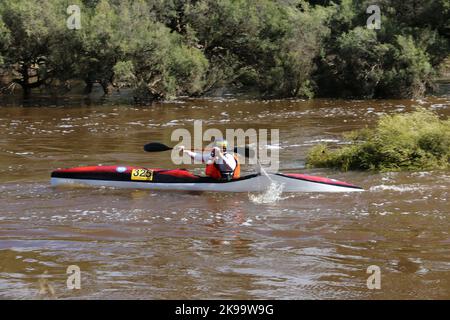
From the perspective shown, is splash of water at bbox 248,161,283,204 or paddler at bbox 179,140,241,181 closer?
splash of water at bbox 248,161,283,204

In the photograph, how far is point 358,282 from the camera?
6871mm

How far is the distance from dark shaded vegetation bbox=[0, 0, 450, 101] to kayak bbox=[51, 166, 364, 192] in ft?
43.4

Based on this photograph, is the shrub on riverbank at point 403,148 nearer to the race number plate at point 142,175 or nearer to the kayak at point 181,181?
the kayak at point 181,181

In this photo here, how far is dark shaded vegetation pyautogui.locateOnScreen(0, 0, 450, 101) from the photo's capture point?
2525 centimetres

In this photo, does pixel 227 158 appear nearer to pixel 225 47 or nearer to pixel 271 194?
pixel 271 194

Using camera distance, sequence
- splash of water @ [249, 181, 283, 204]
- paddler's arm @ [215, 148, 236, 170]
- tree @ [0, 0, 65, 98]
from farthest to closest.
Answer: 1. tree @ [0, 0, 65, 98]
2. paddler's arm @ [215, 148, 236, 170]
3. splash of water @ [249, 181, 283, 204]

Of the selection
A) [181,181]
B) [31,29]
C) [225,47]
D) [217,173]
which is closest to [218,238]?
[217,173]

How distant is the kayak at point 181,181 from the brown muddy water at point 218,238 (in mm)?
215

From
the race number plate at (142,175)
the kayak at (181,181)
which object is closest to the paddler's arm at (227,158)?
the kayak at (181,181)

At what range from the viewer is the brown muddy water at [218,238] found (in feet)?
22.4

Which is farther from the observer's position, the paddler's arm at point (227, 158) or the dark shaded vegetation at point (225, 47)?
the dark shaded vegetation at point (225, 47)

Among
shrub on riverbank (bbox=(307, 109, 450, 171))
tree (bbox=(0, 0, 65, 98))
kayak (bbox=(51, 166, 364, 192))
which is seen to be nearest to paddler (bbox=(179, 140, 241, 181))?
kayak (bbox=(51, 166, 364, 192))

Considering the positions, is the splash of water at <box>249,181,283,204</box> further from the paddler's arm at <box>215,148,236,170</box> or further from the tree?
the tree

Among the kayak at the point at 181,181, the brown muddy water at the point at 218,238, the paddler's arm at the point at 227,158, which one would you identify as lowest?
the brown muddy water at the point at 218,238
